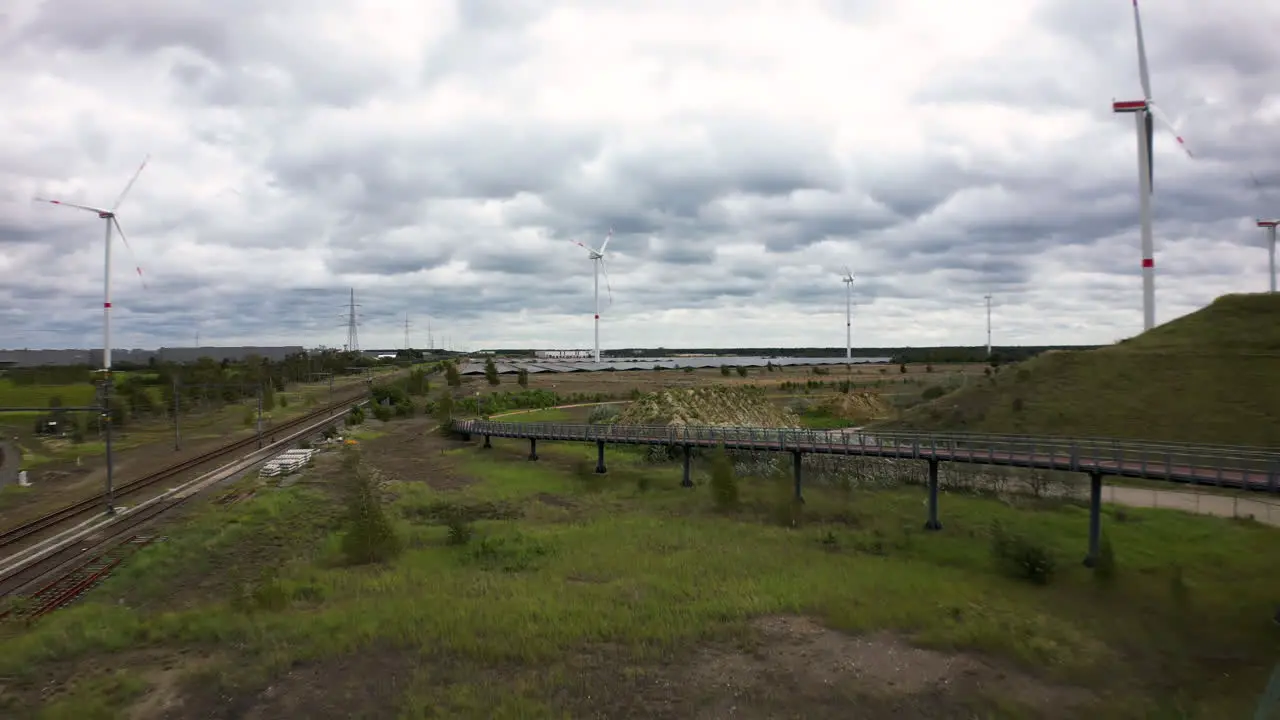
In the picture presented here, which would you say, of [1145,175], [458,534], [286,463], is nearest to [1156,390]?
[1145,175]

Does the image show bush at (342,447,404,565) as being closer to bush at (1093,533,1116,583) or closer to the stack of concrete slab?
the stack of concrete slab

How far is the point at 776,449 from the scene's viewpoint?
171 feet

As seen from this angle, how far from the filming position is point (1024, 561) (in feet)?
110

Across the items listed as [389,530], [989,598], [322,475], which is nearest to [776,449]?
[989,598]

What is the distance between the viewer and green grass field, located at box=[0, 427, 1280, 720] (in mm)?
22688

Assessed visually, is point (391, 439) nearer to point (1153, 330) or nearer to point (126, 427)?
point (126, 427)

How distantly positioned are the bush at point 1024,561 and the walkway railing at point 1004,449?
645 cm

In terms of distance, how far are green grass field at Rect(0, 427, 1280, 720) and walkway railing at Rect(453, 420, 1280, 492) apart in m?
4.39

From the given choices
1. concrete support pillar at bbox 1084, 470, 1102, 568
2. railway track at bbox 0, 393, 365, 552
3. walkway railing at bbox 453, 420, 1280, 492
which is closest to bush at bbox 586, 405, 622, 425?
walkway railing at bbox 453, 420, 1280, 492

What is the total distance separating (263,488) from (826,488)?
44973 millimetres

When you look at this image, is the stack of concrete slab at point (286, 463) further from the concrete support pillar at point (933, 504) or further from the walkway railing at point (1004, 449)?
the concrete support pillar at point (933, 504)

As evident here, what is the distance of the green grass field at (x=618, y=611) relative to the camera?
22.7 metres

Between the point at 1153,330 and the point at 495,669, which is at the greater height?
the point at 1153,330

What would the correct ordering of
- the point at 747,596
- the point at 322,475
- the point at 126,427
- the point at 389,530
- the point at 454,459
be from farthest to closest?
the point at 126,427
the point at 454,459
the point at 322,475
the point at 389,530
the point at 747,596
